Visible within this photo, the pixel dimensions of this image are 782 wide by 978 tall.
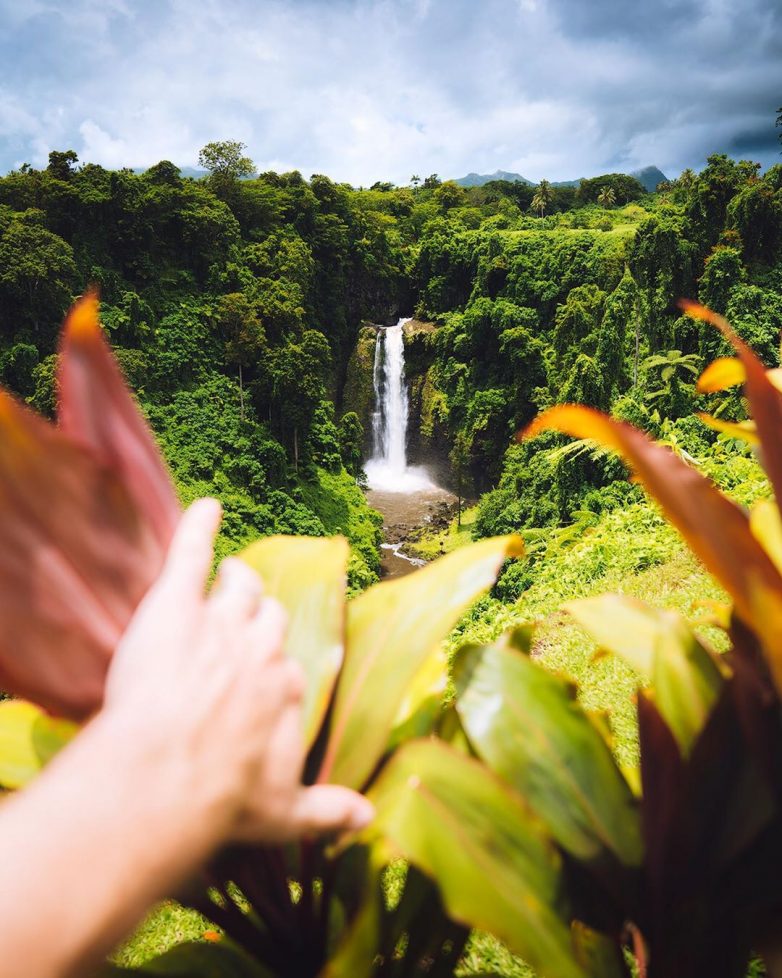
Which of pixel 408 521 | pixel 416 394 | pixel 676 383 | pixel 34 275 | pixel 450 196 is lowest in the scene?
pixel 408 521

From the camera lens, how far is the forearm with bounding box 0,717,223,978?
0.25m

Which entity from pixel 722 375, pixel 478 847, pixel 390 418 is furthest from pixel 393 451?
pixel 478 847

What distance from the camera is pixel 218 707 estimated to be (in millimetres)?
333

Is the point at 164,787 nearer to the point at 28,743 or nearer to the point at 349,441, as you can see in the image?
the point at 28,743

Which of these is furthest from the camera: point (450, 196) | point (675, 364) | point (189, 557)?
point (450, 196)

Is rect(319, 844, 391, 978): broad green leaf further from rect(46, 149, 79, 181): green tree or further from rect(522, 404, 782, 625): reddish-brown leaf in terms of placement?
rect(46, 149, 79, 181): green tree

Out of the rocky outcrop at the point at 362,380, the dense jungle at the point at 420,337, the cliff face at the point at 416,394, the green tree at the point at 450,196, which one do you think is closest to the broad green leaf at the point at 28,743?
the dense jungle at the point at 420,337

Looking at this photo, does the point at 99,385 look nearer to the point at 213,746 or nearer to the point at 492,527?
the point at 213,746

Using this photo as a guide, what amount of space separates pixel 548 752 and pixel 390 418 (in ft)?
66.6

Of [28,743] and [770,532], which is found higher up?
[770,532]

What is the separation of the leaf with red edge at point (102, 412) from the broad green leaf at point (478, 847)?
226 mm

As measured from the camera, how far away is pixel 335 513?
15.5 meters

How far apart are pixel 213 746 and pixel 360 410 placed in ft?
67.1

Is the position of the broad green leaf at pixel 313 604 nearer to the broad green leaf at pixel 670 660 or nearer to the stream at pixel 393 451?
the broad green leaf at pixel 670 660
